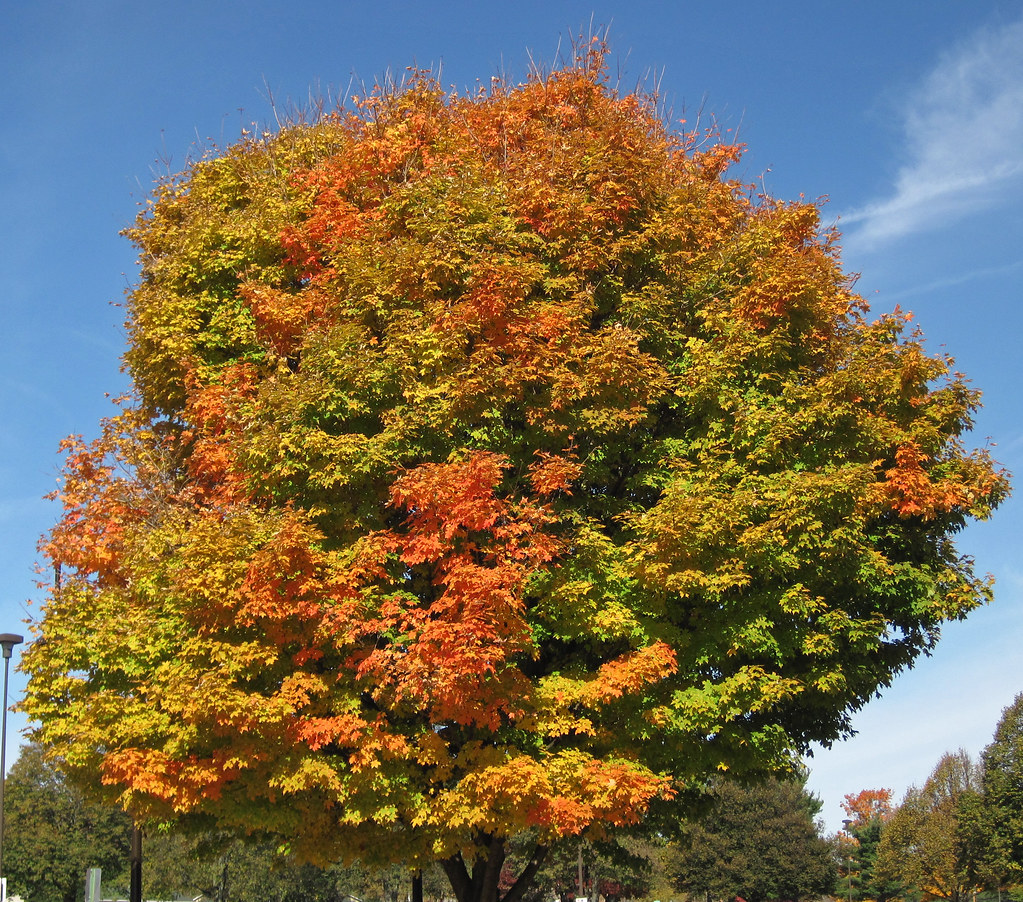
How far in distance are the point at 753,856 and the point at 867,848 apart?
4110cm

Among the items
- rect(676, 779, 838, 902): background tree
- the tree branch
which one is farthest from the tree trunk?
rect(676, 779, 838, 902): background tree

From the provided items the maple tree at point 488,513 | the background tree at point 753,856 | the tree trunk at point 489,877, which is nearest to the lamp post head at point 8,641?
the maple tree at point 488,513

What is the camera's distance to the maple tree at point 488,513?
13.2 metres

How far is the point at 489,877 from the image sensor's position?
16.1 meters

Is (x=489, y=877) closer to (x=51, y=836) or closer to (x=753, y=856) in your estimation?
(x=51, y=836)

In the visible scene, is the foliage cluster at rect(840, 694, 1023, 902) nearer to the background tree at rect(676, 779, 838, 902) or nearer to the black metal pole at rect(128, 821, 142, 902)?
the background tree at rect(676, 779, 838, 902)

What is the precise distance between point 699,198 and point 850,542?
7579mm

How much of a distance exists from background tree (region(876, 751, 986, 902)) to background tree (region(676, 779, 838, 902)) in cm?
779

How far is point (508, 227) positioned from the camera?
15.4 metres

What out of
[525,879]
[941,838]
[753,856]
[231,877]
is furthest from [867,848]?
[525,879]

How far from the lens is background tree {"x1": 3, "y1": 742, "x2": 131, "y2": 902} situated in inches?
1813

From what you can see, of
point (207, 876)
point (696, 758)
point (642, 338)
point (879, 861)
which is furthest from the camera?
point (879, 861)

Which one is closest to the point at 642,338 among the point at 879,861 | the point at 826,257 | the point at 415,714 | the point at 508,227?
the point at 508,227

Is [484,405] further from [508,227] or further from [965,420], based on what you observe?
[965,420]
